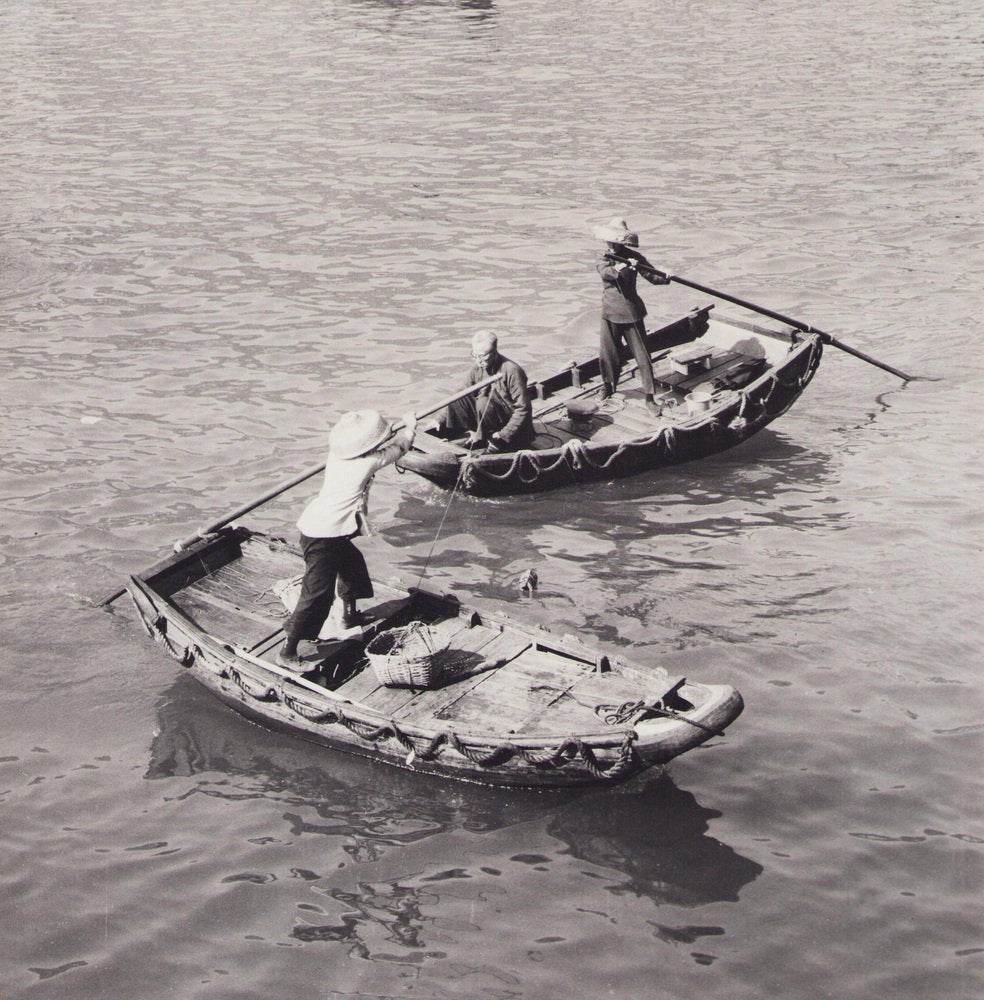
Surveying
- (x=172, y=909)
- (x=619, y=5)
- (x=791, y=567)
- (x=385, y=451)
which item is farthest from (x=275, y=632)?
(x=619, y=5)

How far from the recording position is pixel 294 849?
8750 mm

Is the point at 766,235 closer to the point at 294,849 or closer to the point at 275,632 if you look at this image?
the point at 275,632

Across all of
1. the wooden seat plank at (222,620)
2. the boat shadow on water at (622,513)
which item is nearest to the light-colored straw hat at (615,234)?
the boat shadow on water at (622,513)

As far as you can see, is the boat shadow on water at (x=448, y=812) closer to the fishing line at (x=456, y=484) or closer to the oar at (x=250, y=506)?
the oar at (x=250, y=506)

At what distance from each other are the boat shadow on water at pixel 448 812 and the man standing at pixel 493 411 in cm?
451

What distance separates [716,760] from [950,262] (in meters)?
13.3

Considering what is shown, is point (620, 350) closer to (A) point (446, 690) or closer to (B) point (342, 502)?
(B) point (342, 502)

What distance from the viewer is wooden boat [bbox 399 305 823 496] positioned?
43.1 feet

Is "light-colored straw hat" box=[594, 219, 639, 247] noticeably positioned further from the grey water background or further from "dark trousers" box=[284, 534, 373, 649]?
"dark trousers" box=[284, 534, 373, 649]

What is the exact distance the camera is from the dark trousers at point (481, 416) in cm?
1327

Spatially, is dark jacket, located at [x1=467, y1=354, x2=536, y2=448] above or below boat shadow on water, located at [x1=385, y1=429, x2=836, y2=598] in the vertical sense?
above

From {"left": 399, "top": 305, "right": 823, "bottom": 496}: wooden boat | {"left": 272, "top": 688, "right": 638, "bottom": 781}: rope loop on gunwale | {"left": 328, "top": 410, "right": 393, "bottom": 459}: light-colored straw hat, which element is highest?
{"left": 328, "top": 410, "right": 393, "bottom": 459}: light-colored straw hat

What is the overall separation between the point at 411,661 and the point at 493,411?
184 inches

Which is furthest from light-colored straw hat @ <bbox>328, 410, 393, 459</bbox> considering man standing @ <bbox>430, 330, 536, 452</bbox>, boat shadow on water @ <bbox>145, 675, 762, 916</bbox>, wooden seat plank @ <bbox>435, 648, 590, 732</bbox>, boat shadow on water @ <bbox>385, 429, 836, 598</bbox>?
man standing @ <bbox>430, 330, 536, 452</bbox>
